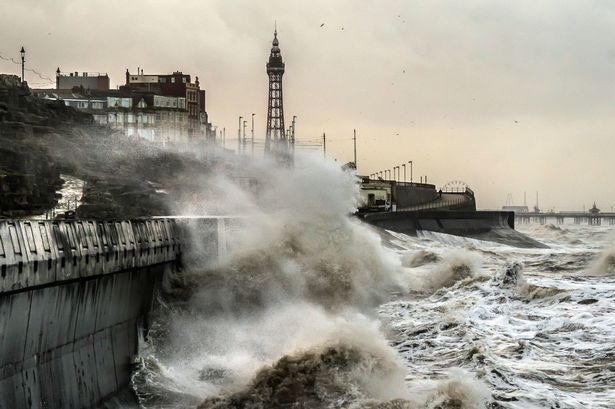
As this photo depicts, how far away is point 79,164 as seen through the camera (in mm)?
80688

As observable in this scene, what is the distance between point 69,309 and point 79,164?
63.4 meters

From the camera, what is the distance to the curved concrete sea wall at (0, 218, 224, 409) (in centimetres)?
1656

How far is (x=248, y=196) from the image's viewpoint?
44375 mm

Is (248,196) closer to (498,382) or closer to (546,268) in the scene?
(546,268)

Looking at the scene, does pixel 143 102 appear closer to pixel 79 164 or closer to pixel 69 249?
pixel 79 164

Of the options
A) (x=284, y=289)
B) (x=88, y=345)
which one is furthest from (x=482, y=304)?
(x=88, y=345)

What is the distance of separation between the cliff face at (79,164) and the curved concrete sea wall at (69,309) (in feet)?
109

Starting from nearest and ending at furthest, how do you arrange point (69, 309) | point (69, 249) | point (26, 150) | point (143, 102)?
point (69, 309), point (69, 249), point (26, 150), point (143, 102)

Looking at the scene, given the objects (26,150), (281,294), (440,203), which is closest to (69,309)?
(281,294)

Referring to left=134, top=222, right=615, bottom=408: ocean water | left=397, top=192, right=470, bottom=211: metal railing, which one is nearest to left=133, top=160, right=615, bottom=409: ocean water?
left=134, top=222, right=615, bottom=408: ocean water

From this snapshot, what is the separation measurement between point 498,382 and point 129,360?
30.0 ft

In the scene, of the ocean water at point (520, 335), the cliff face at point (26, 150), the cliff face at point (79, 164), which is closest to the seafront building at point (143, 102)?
the cliff face at point (79, 164)

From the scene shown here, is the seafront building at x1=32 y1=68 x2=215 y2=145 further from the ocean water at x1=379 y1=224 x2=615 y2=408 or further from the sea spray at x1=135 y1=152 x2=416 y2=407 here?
the ocean water at x1=379 y1=224 x2=615 y2=408

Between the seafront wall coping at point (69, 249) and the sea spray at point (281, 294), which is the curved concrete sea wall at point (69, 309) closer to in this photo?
the seafront wall coping at point (69, 249)
